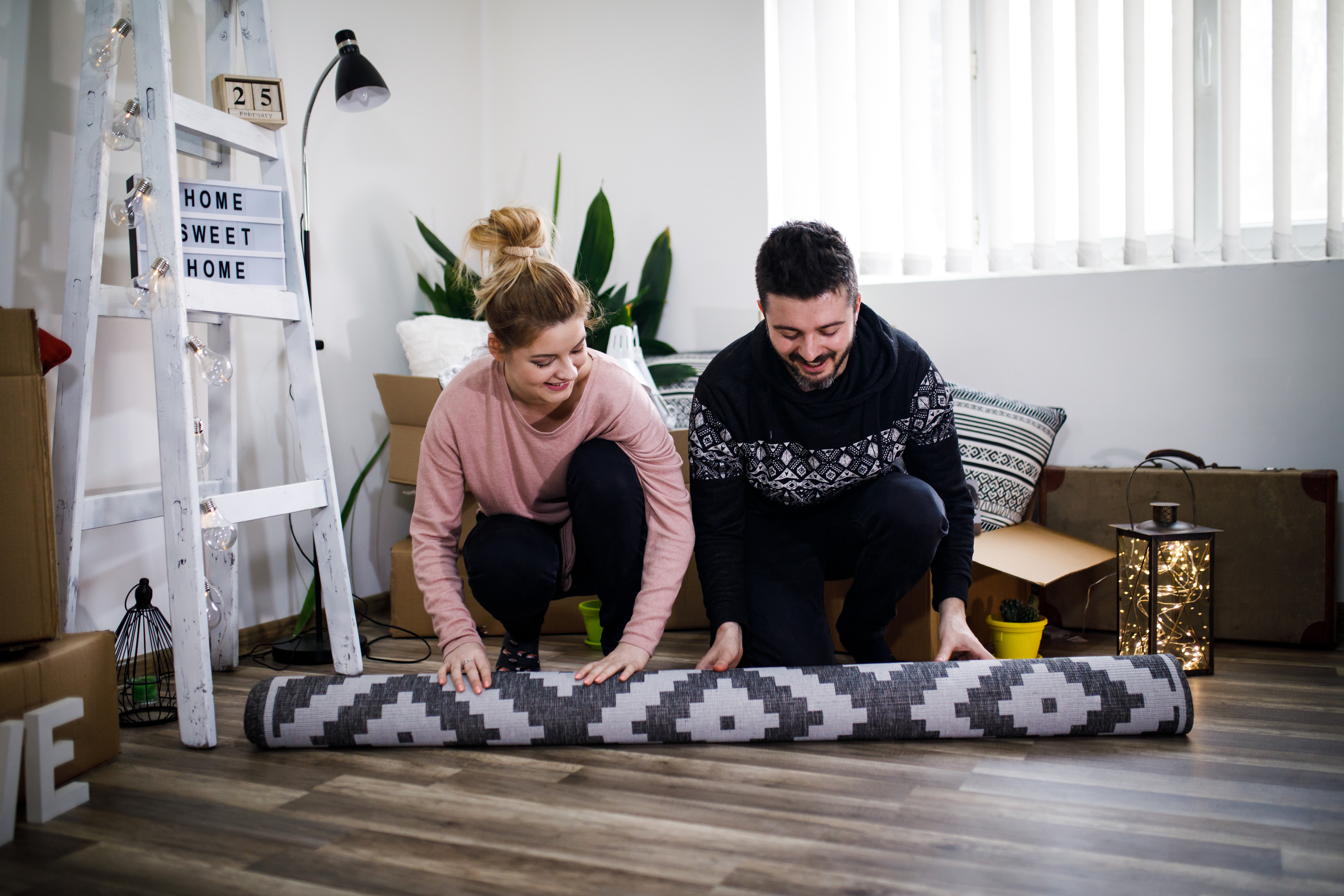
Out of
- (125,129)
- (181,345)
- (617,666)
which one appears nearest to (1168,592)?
(617,666)

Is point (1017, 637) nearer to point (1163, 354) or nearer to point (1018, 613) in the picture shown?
point (1018, 613)

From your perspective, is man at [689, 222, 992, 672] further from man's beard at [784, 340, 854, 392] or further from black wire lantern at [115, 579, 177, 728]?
black wire lantern at [115, 579, 177, 728]

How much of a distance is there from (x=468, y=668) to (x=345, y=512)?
1092 millimetres

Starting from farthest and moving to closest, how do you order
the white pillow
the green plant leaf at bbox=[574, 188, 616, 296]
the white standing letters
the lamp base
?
the green plant leaf at bbox=[574, 188, 616, 296]
the white pillow
the lamp base
the white standing letters

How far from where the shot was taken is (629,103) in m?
2.88

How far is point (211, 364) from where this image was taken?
1587mm

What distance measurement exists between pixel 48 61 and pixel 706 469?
1421 millimetres

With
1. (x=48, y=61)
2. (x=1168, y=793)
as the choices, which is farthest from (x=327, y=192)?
(x=1168, y=793)

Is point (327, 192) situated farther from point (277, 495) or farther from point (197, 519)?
point (197, 519)

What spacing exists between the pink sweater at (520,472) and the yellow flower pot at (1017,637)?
0.74 m

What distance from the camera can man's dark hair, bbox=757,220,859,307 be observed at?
1.31 m

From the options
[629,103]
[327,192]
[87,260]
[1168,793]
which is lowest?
[1168,793]

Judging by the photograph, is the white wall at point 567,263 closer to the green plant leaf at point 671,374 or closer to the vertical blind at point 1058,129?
the vertical blind at point 1058,129

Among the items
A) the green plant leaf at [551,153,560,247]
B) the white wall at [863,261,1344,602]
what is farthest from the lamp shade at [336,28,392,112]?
the white wall at [863,261,1344,602]
